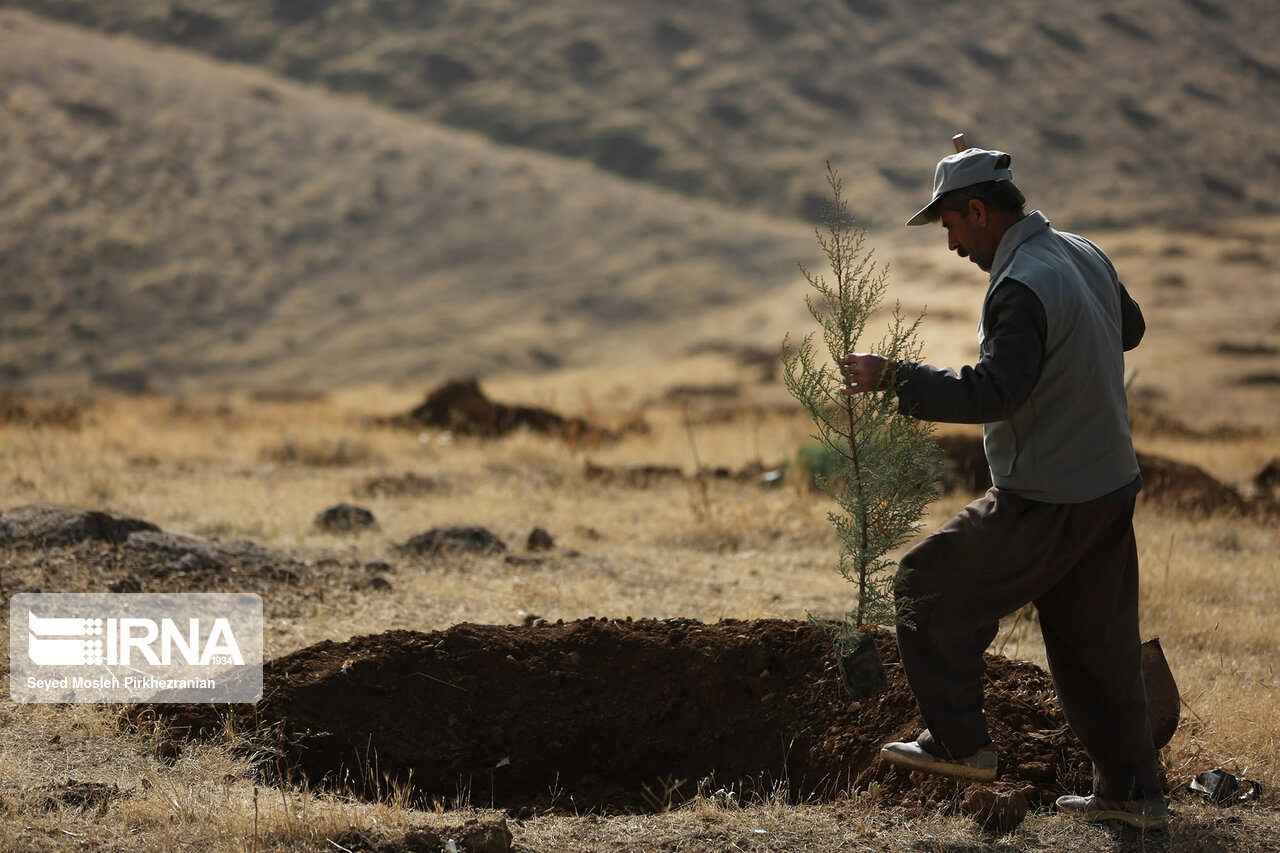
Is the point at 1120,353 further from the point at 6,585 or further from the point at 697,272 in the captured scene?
the point at 697,272

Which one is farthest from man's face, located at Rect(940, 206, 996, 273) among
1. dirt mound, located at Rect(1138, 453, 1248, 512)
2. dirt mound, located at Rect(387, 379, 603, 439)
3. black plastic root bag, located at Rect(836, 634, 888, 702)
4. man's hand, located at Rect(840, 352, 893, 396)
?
dirt mound, located at Rect(387, 379, 603, 439)

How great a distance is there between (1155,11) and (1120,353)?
65421 millimetres

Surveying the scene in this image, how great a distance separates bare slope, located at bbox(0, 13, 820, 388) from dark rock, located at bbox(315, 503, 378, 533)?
23641 mm

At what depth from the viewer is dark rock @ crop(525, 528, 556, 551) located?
7.69 metres

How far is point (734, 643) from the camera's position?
4719 mm

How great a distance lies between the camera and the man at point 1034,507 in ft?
10.6

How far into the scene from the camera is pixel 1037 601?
3531mm

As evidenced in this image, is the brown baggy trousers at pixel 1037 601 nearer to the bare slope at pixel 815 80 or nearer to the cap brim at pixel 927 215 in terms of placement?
the cap brim at pixel 927 215

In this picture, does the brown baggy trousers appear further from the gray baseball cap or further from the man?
the gray baseball cap

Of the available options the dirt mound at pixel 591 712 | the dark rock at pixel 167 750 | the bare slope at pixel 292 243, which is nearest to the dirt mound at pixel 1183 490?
the dirt mound at pixel 591 712

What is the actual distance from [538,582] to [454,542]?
899 mm

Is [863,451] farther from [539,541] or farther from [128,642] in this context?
[539,541]

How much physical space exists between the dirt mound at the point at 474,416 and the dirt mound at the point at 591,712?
30.6 feet

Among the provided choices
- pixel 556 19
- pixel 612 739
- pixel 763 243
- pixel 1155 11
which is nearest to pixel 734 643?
pixel 612 739
